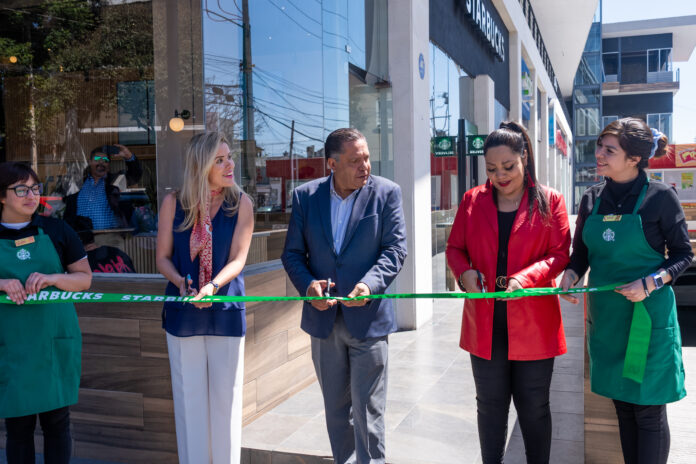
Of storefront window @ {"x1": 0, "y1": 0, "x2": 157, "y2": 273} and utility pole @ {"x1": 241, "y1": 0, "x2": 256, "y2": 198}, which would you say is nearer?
storefront window @ {"x1": 0, "y1": 0, "x2": 157, "y2": 273}

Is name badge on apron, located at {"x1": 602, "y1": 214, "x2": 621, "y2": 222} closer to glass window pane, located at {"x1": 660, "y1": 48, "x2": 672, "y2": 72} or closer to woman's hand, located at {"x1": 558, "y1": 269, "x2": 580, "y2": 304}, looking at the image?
woman's hand, located at {"x1": 558, "y1": 269, "x2": 580, "y2": 304}

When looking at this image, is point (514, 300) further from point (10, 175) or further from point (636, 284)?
point (10, 175)

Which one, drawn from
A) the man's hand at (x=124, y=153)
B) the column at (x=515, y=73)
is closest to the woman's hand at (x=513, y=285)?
the man's hand at (x=124, y=153)

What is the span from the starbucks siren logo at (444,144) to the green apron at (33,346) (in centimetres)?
836

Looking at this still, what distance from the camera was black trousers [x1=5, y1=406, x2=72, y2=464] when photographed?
309cm

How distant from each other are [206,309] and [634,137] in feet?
7.14

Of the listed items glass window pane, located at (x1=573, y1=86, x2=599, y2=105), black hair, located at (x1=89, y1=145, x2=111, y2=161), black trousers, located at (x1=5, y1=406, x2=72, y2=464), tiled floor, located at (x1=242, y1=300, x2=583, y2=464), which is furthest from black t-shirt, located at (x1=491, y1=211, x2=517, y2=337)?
glass window pane, located at (x1=573, y1=86, x2=599, y2=105)

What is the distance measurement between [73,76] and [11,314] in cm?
285

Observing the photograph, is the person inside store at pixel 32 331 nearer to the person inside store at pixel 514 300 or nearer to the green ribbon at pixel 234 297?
the green ribbon at pixel 234 297

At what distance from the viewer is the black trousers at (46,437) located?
3086 mm

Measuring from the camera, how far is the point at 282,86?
18.1ft

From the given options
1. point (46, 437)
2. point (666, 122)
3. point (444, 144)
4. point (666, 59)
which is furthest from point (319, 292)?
point (666, 122)

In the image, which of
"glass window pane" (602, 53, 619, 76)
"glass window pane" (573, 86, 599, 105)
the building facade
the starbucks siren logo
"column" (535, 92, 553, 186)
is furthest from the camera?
→ "glass window pane" (602, 53, 619, 76)

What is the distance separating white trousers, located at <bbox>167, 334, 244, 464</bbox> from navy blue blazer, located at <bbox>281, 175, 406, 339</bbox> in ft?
1.46
